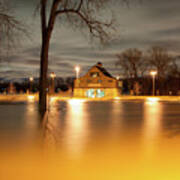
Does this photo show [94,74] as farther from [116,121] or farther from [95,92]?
[116,121]

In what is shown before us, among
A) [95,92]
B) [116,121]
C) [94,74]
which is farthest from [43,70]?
[94,74]

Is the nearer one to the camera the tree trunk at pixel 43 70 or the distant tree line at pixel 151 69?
the tree trunk at pixel 43 70

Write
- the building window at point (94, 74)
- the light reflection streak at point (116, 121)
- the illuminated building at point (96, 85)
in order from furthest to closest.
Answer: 1. the building window at point (94, 74)
2. the illuminated building at point (96, 85)
3. the light reflection streak at point (116, 121)

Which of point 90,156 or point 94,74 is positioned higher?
point 94,74

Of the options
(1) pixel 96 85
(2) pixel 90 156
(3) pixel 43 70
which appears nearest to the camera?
(2) pixel 90 156

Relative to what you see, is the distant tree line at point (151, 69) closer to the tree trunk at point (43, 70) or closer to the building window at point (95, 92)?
the building window at point (95, 92)

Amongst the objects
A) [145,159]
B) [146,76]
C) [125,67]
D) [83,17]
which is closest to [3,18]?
[83,17]

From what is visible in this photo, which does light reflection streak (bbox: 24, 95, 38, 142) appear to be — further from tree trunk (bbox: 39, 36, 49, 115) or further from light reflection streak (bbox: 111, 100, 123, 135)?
light reflection streak (bbox: 111, 100, 123, 135)

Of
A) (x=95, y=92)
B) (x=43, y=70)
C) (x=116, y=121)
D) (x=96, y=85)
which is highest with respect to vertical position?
(x=43, y=70)

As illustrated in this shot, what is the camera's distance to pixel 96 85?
184ft

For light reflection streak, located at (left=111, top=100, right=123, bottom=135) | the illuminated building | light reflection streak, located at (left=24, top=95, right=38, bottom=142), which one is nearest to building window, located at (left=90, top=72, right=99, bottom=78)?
the illuminated building

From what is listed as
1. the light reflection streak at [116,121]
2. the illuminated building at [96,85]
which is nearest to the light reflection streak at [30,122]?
the light reflection streak at [116,121]

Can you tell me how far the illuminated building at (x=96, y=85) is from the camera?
184 ft

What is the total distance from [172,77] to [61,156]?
177 ft
